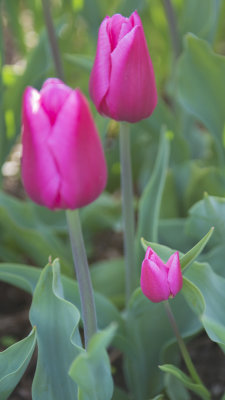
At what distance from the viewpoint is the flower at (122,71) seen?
81cm

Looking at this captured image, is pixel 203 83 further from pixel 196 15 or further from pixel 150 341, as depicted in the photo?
pixel 150 341

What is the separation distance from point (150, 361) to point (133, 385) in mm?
53

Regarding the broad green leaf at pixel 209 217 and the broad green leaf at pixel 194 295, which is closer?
the broad green leaf at pixel 194 295

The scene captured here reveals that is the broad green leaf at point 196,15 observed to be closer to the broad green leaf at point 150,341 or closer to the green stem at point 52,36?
the green stem at point 52,36

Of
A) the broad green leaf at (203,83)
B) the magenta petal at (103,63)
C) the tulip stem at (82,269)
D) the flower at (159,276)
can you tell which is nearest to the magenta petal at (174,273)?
the flower at (159,276)

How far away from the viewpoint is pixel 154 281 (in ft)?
2.54

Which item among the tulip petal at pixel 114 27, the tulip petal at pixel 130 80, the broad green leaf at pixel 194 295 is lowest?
the broad green leaf at pixel 194 295

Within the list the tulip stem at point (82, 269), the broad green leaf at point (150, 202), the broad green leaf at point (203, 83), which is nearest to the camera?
the tulip stem at point (82, 269)

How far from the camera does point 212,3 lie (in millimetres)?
1556

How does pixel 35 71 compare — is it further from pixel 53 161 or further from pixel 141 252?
pixel 53 161

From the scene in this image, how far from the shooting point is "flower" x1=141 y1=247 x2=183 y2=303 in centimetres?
77

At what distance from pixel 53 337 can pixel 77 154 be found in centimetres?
32

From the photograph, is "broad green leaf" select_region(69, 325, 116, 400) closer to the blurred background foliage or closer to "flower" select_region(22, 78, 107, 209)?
"flower" select_region(22, 78, 107, 209)

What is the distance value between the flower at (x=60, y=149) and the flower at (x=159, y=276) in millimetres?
124
